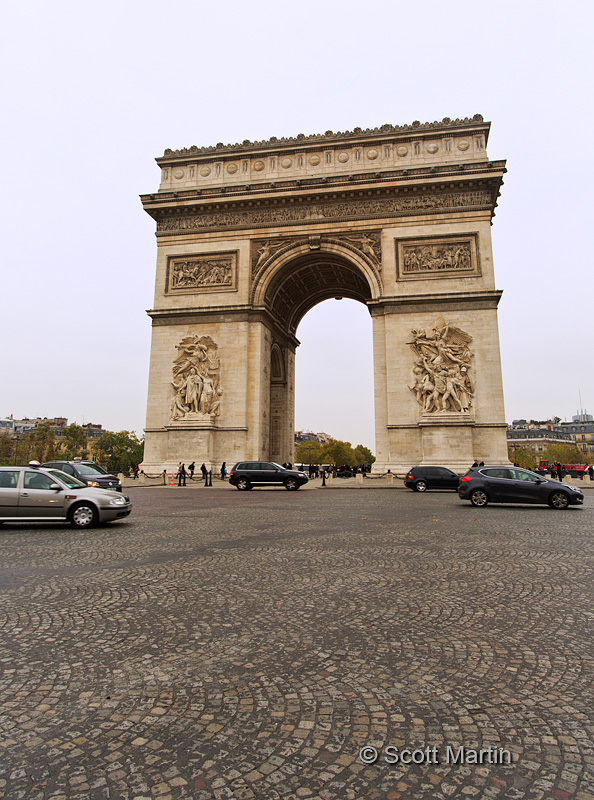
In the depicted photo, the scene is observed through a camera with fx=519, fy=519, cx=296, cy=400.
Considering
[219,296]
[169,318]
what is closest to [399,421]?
[219,296]

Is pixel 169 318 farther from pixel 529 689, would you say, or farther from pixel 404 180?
pixel 529 689

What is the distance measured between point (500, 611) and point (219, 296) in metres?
25.8

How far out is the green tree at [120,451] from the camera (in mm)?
79938

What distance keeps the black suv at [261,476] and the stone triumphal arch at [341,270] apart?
4.20 meters

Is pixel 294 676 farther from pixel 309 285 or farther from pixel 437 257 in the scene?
pixel 309 285

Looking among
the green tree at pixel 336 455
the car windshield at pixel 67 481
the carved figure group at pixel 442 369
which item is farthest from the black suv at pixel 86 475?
the green tree at pixel 336 455

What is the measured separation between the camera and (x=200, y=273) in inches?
1134

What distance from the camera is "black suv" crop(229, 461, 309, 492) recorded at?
22125 millimetres

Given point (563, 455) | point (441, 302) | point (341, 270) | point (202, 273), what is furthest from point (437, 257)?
point (563, 455)

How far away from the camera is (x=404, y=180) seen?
26.5 meters

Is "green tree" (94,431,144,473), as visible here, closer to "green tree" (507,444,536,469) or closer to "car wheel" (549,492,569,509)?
"green tree" (507,444,536,469)

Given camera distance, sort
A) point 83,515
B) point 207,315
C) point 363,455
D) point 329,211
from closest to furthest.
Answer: point 83,515, point 329,211, point 207,315, point 363,455

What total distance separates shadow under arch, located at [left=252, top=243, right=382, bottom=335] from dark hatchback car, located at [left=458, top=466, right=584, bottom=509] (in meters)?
14.8

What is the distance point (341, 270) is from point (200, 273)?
8.22 meters
